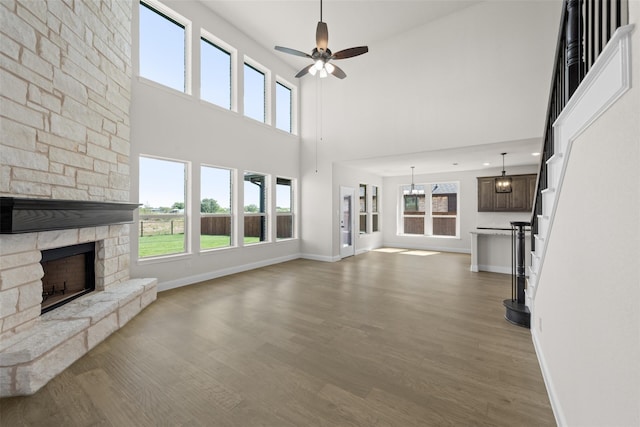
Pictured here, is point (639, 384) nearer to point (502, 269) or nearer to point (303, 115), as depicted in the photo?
point (502, 269)

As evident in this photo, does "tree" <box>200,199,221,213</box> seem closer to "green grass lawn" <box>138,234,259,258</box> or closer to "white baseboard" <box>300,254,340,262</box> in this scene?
"green grass lawn" <box>138,234,259,258</box>

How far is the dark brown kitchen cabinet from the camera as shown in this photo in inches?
261

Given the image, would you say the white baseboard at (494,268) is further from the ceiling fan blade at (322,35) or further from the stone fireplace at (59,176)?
the stone fireplace at (59,176)

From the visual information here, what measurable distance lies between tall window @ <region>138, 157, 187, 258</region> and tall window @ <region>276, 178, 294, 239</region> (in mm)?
2518

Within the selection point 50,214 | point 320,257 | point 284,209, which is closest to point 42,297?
point 50,214

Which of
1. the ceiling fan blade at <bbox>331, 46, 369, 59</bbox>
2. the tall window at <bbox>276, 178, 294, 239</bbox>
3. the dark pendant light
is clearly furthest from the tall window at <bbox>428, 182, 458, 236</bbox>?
the ceiling fan blade at <bbox>331, 46, 369, 59</bbox>

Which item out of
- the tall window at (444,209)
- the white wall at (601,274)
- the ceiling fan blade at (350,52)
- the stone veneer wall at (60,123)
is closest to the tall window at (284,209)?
the stone veneer wall at (60,123)

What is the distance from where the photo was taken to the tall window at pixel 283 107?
7.05 meters

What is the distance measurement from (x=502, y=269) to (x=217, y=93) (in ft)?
23.8

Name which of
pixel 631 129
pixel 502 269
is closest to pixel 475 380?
pixel 631 129

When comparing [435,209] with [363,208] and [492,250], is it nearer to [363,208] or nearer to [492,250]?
[363,208]

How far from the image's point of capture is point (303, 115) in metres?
7.48

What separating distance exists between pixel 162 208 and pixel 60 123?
6.71 ft

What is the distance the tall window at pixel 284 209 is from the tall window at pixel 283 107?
152 centimetres
